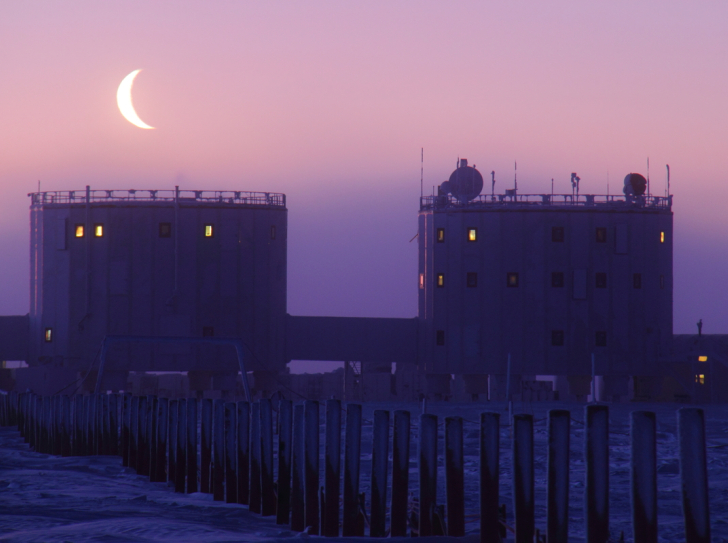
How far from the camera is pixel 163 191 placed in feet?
206

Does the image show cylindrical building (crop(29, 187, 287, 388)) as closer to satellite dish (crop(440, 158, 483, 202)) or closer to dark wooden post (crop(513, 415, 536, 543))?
satellite dish (crop(440, 158, 483, 202))

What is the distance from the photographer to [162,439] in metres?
19.7

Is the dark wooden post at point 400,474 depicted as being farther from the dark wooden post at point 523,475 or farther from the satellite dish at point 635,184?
the satellite dish at point 635,184

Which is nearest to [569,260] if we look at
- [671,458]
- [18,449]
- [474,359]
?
[474,359]

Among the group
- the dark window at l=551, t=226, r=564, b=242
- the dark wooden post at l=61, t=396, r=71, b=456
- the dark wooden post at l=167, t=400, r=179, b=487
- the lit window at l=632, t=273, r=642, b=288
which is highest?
the dark window at l=551, t=226, r=564, b=242

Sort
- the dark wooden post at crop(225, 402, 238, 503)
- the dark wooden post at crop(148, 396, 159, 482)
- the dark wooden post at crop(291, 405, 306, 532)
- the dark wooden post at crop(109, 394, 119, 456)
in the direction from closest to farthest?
the dark wooden post at crop(291, 405, 306, 532)
the dark wooden post at crop(225, 402, 238, 503)
the dark wooden post at crop(148, 396, 159, 482)
the dark wooden post at crop(109, 394, 119, 456)

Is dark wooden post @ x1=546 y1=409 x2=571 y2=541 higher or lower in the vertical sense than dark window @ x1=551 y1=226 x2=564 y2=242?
lower

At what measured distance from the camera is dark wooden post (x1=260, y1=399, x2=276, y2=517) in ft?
49.1

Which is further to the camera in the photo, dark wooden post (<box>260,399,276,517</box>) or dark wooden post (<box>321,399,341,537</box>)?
dark wooden post (<box>260,399,276,517</box>)

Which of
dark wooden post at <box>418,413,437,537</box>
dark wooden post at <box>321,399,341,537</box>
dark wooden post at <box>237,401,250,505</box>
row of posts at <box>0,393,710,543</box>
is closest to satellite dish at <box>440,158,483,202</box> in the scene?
row of posts at <box>0,393,710,543</box>

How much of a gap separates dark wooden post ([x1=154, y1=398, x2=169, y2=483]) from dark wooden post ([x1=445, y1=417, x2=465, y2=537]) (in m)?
9.20

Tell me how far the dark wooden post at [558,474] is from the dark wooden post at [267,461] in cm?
582

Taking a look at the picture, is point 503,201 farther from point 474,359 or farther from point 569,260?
point 474,359

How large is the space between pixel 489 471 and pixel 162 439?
10356 mm
